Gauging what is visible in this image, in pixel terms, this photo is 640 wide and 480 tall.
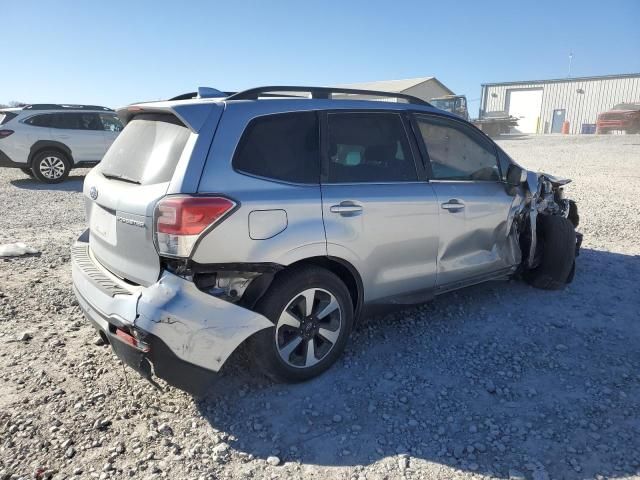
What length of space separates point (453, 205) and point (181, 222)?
7.08 feet

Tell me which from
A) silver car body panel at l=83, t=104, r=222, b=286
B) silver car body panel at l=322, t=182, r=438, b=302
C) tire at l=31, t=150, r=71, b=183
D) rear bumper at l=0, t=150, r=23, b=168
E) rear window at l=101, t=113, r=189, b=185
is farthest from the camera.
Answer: tire at l=31, t=150, r=71, b=183

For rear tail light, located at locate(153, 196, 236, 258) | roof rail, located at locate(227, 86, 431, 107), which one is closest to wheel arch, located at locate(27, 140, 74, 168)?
roof rail, located at locate(227, 86, 431, 107)

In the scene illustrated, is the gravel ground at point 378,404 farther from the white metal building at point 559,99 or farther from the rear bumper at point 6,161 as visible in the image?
the white metal building at point 559,99

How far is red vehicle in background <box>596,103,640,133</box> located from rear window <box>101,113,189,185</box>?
34.0 m

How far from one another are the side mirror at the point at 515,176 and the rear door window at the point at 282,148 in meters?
2.03

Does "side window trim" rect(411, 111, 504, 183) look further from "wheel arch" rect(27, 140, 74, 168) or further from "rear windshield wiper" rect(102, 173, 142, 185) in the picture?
"wheel arch" rect(27, 140, 74, 168)

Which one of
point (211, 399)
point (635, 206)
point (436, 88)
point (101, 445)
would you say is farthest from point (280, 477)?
point (436, 88)

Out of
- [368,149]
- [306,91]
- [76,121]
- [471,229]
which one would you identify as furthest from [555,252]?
[76,121]

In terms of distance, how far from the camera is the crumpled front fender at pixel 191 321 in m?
2.53

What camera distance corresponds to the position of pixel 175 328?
99.9 inches

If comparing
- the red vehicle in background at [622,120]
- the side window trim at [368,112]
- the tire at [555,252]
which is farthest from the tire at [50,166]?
the red vehicle in background at [622,120]

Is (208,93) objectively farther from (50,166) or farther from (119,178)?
(50,166)

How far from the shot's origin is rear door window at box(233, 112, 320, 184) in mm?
2842

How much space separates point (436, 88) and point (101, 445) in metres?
50.3
